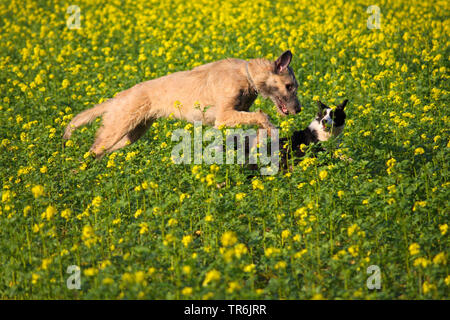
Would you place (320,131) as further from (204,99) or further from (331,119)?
(204,99)

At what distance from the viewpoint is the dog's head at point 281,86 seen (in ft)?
23.6

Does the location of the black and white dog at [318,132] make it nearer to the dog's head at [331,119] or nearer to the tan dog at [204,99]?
the dog's head at [331,119]

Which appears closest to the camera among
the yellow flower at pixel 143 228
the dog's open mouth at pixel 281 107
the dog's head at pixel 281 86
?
the yellow flower at pixel 143 228

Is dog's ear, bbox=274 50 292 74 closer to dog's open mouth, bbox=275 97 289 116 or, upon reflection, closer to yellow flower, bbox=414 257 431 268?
dog's open mouth, bbox=275 97 289 116

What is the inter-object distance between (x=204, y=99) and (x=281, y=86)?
0.98 metres

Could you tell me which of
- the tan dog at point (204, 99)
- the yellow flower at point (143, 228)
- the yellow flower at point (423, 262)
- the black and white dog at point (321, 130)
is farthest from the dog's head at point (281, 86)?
the yellow flower at point (423, 262)

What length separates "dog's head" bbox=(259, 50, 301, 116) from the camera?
7191 millimetres

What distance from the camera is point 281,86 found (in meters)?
7.25

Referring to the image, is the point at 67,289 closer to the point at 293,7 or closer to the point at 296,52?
the point at 296,52

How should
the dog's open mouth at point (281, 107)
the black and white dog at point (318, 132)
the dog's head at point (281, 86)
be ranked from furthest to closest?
1. the dog's open mouth at point (281, 107)
2. the dog's head at point (281, 86)
3. the black and white dog at point (318, 132)

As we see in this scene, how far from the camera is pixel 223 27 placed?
42.8 feet

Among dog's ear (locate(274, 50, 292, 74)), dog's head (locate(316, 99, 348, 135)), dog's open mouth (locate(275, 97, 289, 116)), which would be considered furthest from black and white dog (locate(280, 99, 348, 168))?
dog's ear (locate(274, 50, 292, 74))

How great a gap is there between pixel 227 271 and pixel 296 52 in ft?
25.1

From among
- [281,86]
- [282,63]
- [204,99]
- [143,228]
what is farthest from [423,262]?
[204,99]
